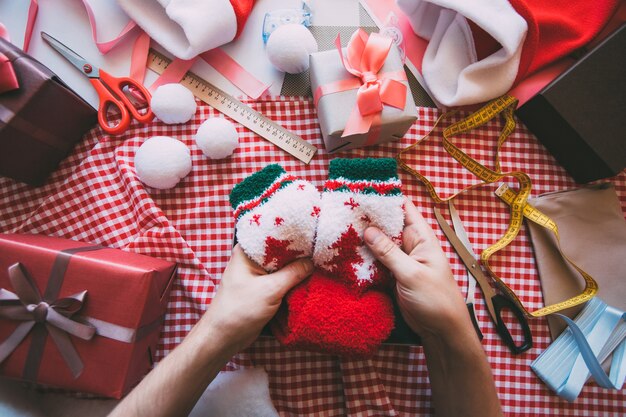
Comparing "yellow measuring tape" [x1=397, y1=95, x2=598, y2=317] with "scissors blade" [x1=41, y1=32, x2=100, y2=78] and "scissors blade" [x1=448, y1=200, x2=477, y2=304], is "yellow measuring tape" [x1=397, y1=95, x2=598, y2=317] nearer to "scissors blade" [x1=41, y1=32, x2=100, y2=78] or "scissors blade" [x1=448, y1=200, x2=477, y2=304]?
"scissors blade" [x1=448, y1=200, x2=477, y2=304]

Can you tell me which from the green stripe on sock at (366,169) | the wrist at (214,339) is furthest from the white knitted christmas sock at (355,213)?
the wrist at (214,339)

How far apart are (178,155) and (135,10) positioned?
39cm

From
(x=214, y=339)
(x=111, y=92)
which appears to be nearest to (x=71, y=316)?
(x=214, y=339)

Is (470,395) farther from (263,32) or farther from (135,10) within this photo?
(135,10)

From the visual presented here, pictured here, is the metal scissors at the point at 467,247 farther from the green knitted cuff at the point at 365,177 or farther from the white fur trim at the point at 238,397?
the white fur trim at the point at 238,397

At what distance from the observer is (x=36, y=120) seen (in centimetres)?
80

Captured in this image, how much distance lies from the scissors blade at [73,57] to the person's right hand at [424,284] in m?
0.76

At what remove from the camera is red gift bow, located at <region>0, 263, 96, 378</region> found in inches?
28.3

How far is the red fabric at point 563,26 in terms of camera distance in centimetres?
92

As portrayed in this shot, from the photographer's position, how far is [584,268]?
3.00ft

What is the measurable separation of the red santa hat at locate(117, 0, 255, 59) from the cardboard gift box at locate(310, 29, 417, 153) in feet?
0.73

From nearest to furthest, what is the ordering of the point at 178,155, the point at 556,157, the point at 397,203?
the point at 397,203 < the point at 178,155 < the point at 556,157

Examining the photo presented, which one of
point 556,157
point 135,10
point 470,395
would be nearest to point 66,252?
point 135,10

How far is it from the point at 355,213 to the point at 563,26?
2.37 ft
